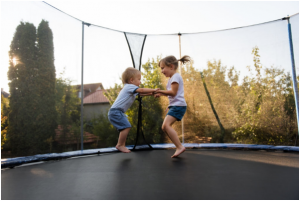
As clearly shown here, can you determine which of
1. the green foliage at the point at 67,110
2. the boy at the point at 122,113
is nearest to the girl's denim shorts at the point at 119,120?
the boy at the point at 122,113

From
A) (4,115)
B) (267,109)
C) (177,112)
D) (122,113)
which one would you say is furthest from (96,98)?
(267,109)

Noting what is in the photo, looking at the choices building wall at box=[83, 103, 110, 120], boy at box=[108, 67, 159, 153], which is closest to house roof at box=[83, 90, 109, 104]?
building wall at box=[83, 103, 110, 120]

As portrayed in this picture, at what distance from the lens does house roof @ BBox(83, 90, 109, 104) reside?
244cm

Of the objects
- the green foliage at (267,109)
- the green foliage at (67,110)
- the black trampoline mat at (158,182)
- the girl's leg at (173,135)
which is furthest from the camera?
the green foliage at (267,109)

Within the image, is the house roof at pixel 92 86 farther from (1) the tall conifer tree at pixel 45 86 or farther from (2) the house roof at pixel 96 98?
(1) the tall conifer tree at pixel 45 86

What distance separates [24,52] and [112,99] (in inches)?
50.2

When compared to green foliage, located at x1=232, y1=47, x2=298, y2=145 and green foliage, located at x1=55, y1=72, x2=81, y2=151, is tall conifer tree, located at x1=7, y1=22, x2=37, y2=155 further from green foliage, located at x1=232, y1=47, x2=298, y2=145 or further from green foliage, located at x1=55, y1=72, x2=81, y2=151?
green foliage, located at x1=232, y1=47, x2=298, y2=145

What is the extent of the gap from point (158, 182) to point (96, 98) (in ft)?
6.29

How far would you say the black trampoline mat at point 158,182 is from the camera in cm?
85

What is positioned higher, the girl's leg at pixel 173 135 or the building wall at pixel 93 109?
the building wall at pixel 93 109

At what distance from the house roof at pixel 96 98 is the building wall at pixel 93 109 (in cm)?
5

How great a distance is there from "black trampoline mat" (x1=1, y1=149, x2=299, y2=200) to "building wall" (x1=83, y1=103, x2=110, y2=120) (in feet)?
3.56

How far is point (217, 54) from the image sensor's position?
103 inches

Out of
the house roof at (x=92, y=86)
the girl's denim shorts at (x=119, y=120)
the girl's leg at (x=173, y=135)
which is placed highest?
the house roof at (x=92, y=86)
